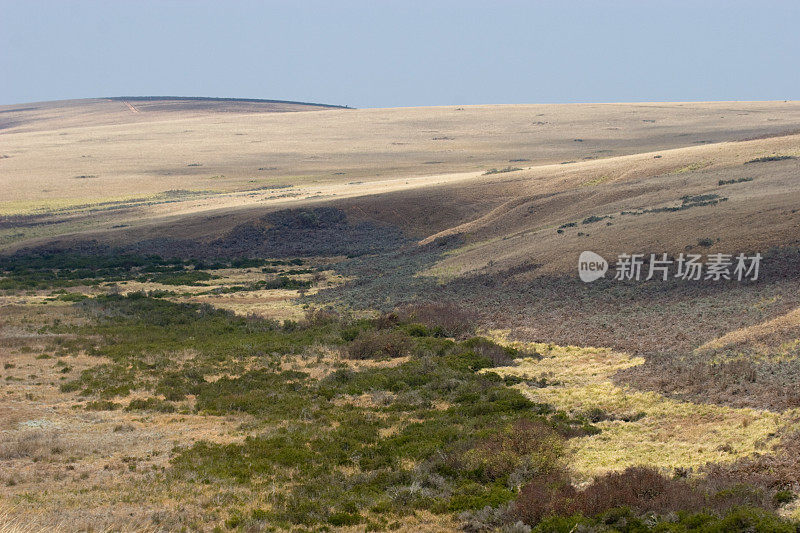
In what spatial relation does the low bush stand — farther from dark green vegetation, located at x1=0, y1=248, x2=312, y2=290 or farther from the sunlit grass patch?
dark green vegetation, located at x1=0, y1=248, x2=312, y2=290

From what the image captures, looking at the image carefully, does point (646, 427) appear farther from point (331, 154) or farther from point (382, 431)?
point (331, 154)

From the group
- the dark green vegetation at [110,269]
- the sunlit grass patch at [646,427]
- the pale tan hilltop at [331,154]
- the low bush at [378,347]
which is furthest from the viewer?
the pale tan hilltop at [331,154]

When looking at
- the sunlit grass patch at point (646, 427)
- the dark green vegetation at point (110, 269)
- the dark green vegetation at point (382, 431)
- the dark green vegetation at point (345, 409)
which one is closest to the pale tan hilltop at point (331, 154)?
the dark green vegetation at point (110, 269)

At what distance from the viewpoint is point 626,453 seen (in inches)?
490

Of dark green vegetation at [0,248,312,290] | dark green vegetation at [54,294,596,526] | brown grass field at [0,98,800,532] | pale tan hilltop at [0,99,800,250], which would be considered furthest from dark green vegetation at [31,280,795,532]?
pale tan hilltop at [0,99,800,250]

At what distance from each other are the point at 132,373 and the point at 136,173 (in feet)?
243

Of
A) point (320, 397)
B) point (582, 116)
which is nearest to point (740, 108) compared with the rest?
point (582, 116)

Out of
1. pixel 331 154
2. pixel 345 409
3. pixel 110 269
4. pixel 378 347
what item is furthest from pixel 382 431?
pixel 331 154

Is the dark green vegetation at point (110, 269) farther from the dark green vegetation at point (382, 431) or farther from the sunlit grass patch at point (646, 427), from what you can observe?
the sunlit grass patch at point (646, 427)

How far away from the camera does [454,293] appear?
30578mm

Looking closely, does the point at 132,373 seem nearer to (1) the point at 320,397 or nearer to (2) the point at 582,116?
(1) the point at 320,397

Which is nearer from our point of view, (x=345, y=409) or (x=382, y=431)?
(x=382, y=431)

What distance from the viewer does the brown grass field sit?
38.9ft

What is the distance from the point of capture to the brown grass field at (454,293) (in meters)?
11.9
